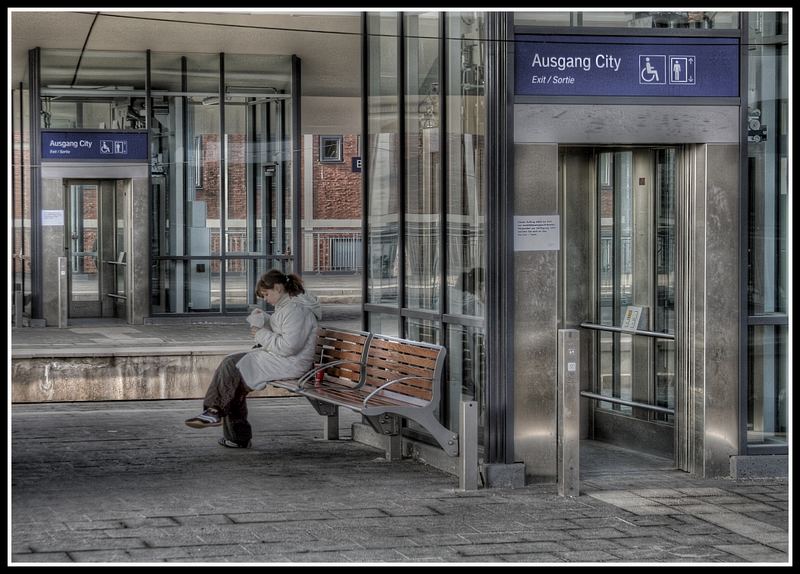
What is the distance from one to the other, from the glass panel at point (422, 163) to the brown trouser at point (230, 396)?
1.40 m

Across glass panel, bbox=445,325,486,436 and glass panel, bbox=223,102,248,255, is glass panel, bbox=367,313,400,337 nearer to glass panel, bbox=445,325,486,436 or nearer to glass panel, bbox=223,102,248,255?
glass panel, bbox=445,325,486,436

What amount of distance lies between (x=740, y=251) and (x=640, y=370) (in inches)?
58.2

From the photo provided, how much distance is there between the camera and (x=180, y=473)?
8.76 metres

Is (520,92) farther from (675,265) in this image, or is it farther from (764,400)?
(764,400)

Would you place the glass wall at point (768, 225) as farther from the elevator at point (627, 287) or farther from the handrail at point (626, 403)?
the handrail at point (626, 403)

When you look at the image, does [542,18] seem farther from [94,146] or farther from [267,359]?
[94,146]

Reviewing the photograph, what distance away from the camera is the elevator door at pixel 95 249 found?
20.6 meters

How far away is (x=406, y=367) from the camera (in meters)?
9.09

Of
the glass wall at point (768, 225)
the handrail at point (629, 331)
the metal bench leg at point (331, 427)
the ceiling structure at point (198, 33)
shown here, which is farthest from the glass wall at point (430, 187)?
the ceiling structure at point (198, 33)

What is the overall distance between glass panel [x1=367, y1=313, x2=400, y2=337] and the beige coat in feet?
1.53

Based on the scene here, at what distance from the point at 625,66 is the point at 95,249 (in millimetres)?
13903

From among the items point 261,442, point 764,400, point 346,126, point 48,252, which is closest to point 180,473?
point 261,442

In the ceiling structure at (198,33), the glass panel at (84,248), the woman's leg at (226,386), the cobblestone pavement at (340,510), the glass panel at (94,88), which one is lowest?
the cobblestone pavement at (340,510)

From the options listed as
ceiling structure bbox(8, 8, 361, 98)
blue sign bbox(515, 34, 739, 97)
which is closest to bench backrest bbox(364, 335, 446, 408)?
blue sign bbox(515, 34, 739, 97)
